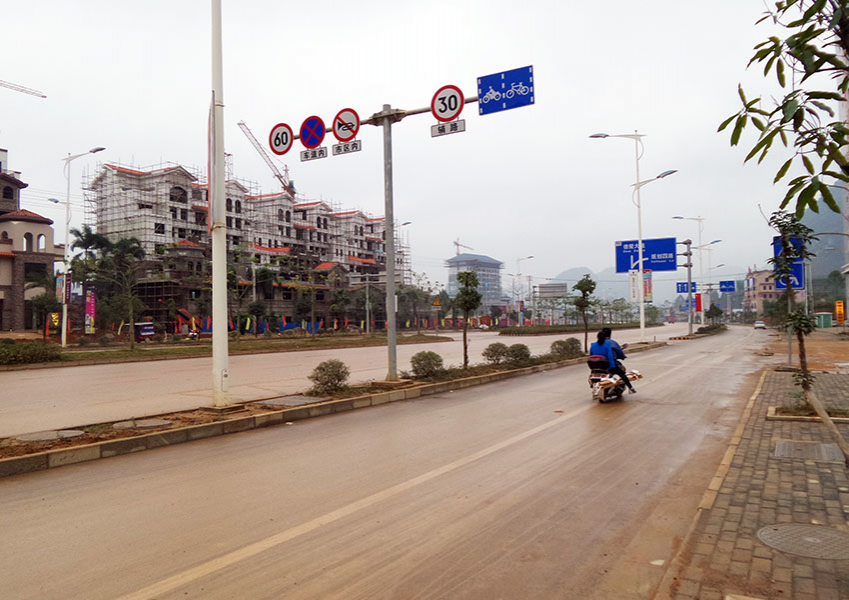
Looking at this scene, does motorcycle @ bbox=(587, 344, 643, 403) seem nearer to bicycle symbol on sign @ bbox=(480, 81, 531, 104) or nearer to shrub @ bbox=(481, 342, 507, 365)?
bicycle symbol on sign @ bbox=(480, 81, 531, 104)

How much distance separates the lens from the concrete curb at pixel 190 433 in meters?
6.30

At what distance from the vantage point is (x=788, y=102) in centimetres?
243

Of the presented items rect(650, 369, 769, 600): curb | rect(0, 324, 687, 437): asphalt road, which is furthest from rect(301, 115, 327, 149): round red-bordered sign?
rect(650, 369, 769, 600): curb

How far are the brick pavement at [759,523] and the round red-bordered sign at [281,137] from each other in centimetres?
1076

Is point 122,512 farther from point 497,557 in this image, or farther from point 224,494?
point 497,557

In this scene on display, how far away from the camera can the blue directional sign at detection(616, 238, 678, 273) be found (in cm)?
3224

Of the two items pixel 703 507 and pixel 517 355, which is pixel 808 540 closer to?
pixel 703 507

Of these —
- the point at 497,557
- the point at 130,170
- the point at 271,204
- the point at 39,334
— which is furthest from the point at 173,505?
the point at 271,204

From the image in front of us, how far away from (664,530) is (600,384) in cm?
676

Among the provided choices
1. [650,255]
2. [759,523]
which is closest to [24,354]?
[759,523]

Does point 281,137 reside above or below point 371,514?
above

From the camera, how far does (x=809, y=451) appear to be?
646 cm

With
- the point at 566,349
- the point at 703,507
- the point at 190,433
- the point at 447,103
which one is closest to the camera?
the point at 703,507

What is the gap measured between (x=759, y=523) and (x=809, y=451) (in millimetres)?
2985
